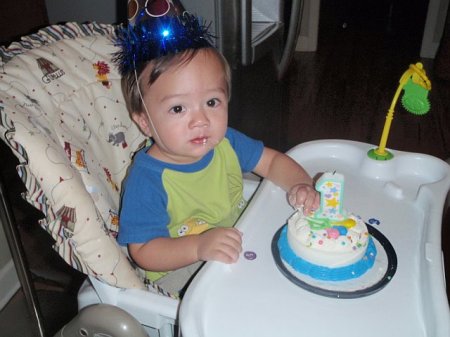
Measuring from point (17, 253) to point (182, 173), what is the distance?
329mm

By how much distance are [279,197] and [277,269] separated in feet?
0.68

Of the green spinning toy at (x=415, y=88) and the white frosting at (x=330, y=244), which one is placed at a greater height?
the green spinning toy at (x=415, y=88)

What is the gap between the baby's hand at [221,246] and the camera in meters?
0.71

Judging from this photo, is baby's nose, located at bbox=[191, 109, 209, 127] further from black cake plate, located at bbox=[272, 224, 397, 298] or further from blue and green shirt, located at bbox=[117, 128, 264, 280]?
black cake plate, located at bbox=[272, 224, 397, 298]

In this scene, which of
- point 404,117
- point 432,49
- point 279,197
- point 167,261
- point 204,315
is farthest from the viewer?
point 432,49

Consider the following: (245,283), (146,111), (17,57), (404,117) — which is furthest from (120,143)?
(404,117)

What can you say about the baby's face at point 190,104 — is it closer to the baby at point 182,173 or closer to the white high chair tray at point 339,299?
the baby at point 182,173

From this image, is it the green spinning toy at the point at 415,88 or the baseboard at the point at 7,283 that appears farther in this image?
the baseboard at the point at 7,283

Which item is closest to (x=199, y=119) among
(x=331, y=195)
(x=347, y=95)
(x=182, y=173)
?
(x=182, y=173)

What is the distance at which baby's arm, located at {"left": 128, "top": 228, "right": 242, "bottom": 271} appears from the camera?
716mm

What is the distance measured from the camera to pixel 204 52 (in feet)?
2.56

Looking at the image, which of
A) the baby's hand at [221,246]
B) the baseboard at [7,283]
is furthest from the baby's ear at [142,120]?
A: the baseboard at [7,283]

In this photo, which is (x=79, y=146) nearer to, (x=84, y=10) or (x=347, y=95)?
(x=84, y=10)

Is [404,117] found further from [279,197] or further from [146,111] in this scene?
[146,111]
